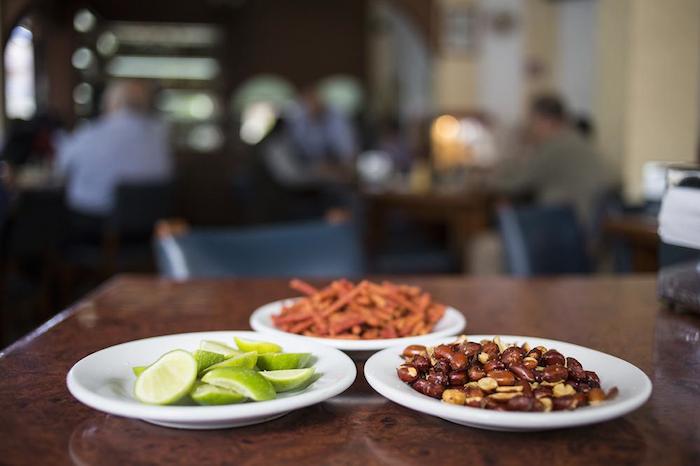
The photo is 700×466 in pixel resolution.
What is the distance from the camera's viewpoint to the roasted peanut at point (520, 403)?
69cm

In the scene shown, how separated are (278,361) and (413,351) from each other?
0.49 feet

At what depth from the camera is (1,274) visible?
2.92 metres

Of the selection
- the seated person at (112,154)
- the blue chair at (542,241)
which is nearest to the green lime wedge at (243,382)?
the blue chair at (542,241)

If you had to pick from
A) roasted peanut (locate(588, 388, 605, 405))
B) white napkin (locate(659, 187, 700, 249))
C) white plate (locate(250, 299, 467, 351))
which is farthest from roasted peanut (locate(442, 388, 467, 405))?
white napkin (locate(659, 187, 700, 249))

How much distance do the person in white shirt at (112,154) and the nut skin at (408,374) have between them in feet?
13.4

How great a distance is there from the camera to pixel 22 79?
5.75m

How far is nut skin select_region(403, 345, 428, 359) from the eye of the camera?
2.85 ft

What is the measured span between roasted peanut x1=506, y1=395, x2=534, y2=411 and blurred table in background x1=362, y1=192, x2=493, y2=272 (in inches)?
151

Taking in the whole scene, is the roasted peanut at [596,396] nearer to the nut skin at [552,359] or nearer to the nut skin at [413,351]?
the nut skin at [552,359]

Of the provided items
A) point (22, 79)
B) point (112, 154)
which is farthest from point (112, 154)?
point (22, 79)

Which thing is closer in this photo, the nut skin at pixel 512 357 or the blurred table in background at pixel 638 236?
the nut skin at pixel 512 357

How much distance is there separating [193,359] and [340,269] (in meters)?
1.22

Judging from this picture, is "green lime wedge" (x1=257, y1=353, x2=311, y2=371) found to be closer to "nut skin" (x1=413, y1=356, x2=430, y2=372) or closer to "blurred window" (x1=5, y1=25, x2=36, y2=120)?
"nut skin" (x1=413, y1=356, x2=430, y2=372)

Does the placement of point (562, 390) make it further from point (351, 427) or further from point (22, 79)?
point (22, 79)
